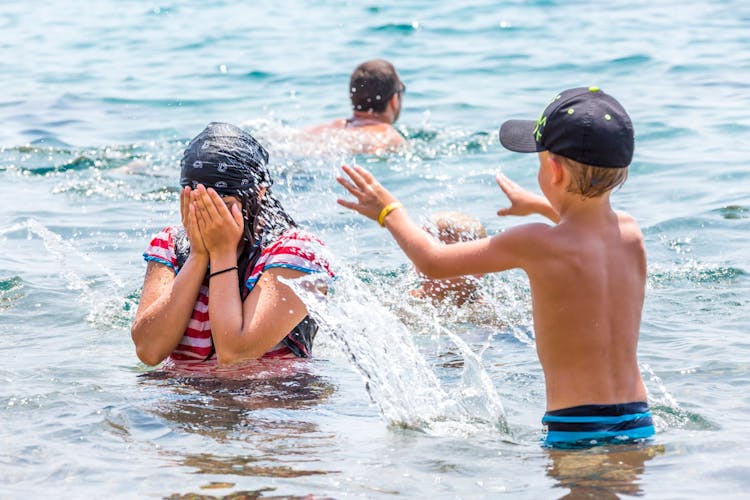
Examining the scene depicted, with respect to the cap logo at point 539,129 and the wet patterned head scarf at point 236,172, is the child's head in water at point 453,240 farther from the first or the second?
the cap logo at point 539,129

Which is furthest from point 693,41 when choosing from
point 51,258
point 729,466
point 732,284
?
point 729,466

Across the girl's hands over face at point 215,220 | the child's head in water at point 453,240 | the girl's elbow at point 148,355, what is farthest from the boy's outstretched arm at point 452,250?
the child's head in water at point 453,240

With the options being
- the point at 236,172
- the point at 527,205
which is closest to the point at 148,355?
the point at 236,172

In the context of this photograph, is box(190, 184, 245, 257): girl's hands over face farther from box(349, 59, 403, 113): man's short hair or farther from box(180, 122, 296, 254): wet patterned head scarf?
Answer: box(349, 59, 403, 113): man's short hair

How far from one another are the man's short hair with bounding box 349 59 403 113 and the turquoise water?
58 centimetres

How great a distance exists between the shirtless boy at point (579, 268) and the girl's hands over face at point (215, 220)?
72 cm

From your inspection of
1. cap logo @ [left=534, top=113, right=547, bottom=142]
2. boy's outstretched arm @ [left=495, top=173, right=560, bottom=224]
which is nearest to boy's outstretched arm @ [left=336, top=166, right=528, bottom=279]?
cap logo @ [left=534, top=113, right=547, bottom=142]

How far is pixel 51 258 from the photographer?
26.9ft

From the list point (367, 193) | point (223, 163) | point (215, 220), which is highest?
point (223, 163)

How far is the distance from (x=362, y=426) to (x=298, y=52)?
40.3ft

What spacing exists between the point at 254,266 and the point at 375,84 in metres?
6.39

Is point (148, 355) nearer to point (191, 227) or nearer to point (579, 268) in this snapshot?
point (191, 227)

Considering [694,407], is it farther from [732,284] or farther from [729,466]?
[732,284]

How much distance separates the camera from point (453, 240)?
6.97m
